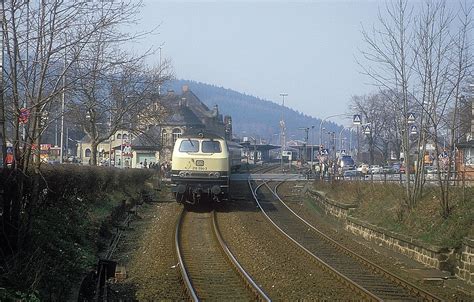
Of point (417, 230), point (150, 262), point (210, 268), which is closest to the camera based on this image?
point (210, 268)

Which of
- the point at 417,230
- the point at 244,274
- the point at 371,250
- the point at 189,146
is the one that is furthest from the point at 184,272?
the point at 189,146

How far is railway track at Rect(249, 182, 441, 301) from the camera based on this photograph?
35.7ft

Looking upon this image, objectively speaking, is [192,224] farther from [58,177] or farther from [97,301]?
[97,301]

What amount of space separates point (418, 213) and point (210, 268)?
22.2ft

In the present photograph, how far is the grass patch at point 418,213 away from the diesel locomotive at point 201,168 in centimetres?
476

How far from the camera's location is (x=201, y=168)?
24766 millimetres

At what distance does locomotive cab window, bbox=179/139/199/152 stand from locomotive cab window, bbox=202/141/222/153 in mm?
277

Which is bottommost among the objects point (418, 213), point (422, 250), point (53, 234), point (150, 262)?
point (150, 262)

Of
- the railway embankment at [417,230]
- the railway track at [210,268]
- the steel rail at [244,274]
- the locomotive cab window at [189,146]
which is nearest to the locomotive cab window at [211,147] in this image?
the locomotive cab window at [189,146]

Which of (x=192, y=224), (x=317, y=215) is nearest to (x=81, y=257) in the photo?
(x=192, y=224)

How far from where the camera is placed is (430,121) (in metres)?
18.6

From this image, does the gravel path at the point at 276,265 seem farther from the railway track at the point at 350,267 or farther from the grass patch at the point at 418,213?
the grass patch at the point at 418,213

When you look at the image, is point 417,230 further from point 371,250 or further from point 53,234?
point 53,234

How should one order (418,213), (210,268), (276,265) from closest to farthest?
1. (210,268)
2. (276,265)
3. (418,213)
